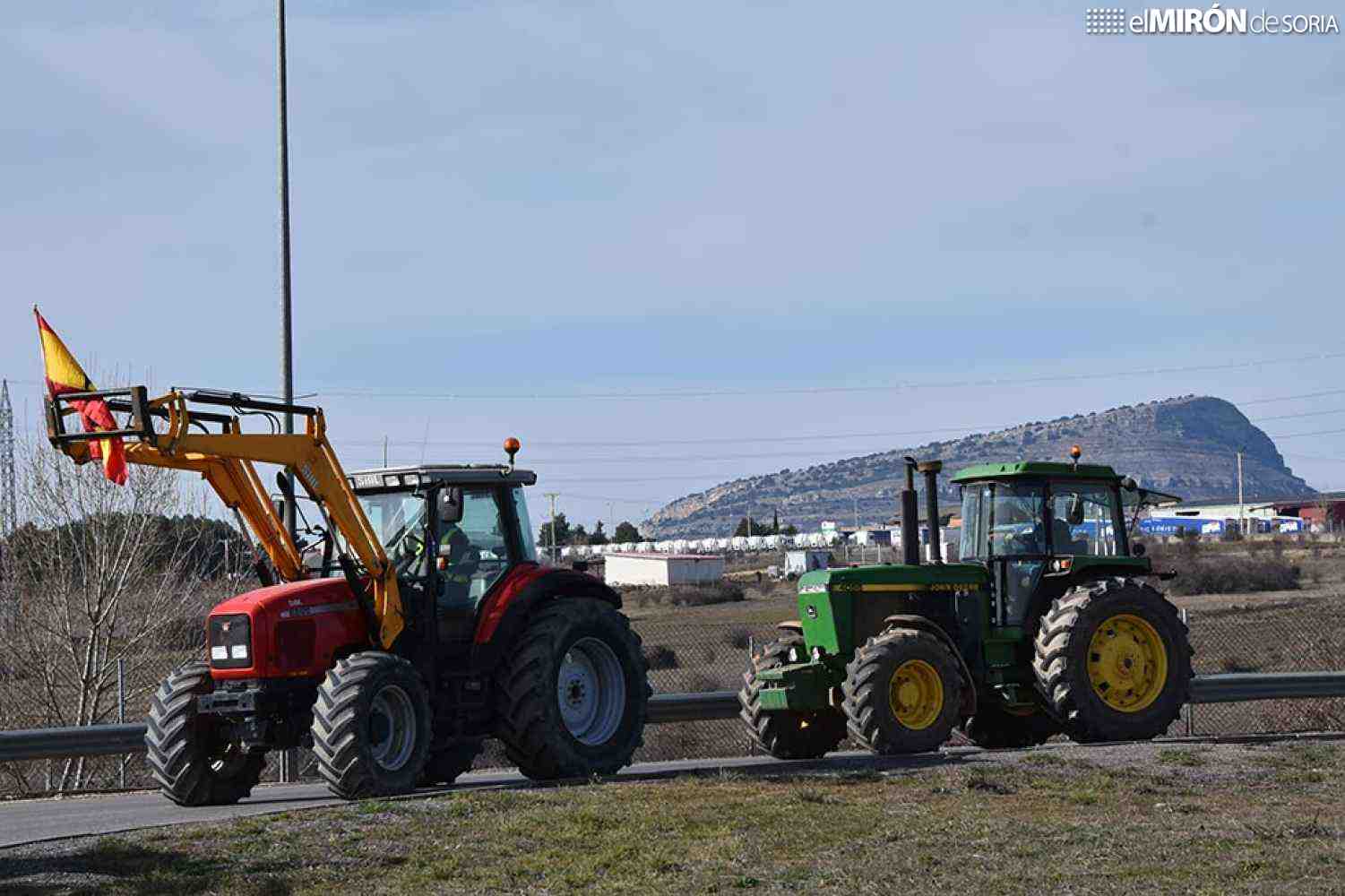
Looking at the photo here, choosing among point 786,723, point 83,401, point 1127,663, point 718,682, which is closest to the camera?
point 83,401

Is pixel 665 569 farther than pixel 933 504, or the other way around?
pixel 665 569

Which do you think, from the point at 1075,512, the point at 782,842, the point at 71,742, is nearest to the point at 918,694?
the point at 1075,512

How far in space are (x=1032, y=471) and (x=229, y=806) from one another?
8.40m

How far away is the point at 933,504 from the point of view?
18438 millimetres

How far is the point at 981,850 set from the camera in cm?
1082

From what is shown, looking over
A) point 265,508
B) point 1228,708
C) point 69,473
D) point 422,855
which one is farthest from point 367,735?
point 1228,708

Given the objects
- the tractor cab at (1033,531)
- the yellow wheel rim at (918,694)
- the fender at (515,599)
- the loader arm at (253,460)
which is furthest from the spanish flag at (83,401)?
the tractor cab at (1033,531)

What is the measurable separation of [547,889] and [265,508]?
19.7ft

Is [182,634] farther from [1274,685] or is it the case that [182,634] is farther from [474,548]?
[1274,685]

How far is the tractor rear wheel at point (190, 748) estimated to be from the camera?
14.9m

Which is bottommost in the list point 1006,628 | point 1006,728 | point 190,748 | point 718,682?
point 1006,728

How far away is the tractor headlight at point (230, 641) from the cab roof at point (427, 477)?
5.34 feet

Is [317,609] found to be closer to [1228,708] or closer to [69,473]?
[69,473]

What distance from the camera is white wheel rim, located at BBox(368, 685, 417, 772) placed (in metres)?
14.4
